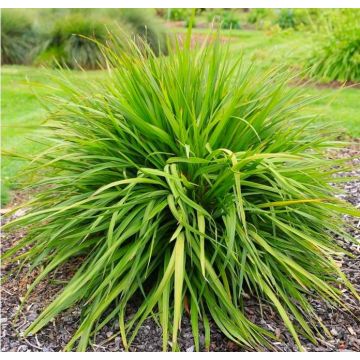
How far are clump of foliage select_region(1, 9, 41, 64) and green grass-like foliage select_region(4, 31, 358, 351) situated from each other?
9026 millimetres

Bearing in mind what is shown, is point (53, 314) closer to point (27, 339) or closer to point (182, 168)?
point (27, 339)

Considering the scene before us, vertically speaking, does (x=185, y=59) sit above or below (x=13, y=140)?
above

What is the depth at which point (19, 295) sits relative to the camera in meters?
3.63

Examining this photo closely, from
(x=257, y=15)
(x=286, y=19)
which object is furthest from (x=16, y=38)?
(x=257, y=15)

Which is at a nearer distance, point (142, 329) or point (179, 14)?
point (142, 329)

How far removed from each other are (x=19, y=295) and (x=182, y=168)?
4.22 feet

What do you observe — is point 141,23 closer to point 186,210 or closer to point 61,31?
point 61,31

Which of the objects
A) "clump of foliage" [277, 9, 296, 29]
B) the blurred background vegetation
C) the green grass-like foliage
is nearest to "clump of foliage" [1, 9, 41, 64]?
the blurred background vegetation

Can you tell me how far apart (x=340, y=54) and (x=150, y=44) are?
355 centimetres

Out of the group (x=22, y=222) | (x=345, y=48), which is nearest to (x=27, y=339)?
(x=22, y=222)

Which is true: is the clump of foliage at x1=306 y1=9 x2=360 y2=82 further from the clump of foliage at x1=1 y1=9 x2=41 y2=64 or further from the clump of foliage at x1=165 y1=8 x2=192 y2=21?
the clump of foliage at x1=165 y1=8 x2=192 y2=21

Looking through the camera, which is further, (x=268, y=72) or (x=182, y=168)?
(x=268, y=72)

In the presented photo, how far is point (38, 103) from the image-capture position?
892 centimetres

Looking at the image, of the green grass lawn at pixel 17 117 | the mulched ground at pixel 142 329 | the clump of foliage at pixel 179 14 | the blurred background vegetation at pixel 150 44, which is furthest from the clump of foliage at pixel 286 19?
the mulched ground at pixel 142 329
